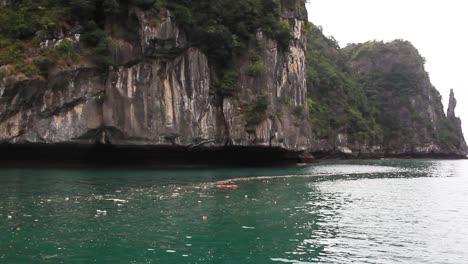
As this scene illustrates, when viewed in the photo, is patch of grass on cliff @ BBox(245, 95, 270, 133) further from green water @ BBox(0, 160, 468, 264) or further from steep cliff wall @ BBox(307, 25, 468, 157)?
steep cliff wall @ BBox(307, 25, 468, 157)

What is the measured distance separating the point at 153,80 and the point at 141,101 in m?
2.42

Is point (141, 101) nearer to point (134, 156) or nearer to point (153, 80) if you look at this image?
point (153, 80)

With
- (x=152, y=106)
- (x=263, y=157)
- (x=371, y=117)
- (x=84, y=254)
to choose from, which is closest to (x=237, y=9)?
(x=152, y=106)

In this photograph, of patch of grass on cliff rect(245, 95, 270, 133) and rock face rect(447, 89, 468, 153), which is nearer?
patch of grass on cliff rect(245, 95, 270, 133)

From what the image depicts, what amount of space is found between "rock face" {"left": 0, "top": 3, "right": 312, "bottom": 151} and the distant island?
0.09 metres

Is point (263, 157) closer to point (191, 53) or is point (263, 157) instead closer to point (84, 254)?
point (191, 53)

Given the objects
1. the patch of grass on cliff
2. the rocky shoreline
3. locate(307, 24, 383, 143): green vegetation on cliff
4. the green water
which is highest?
locate(307, 24, 383, 143): green vegetation on cliff

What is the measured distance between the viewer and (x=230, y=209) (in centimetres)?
2109

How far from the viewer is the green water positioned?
13305mm

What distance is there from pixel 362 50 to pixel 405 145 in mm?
33105

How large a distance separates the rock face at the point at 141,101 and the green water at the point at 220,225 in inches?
520

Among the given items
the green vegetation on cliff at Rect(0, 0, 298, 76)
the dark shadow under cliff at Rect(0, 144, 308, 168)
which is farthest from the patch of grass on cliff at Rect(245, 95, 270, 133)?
the dark shadow under cliff at Rect(0, 144, 308, 168)

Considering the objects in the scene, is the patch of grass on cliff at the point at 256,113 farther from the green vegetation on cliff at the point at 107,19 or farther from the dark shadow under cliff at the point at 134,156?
the dark shadow under cliff at the point at 134,156

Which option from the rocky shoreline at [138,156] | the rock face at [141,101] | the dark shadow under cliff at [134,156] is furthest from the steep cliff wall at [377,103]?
the rock face at [141,101]
